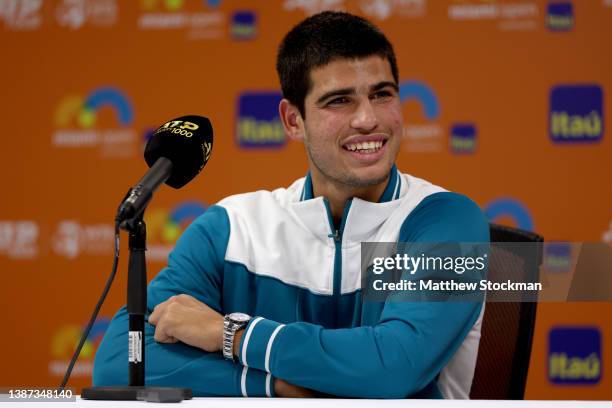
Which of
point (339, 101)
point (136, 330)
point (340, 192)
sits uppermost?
point (339, 101)

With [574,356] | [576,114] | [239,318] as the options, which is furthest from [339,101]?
[574,356]

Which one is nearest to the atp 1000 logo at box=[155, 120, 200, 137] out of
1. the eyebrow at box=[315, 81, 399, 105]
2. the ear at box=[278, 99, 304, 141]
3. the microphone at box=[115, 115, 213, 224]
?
the microphone at box=[115, 115, 213, 224]

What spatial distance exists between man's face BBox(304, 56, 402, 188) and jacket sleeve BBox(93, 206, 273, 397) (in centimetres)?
33

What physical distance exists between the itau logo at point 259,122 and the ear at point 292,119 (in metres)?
1.81

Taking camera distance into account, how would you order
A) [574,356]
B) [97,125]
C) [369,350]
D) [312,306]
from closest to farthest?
[369,350]
[312,306]
[574,356]
[97,125]

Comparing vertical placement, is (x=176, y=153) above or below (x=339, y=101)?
Result: below

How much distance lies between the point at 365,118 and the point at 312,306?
18.5 inches

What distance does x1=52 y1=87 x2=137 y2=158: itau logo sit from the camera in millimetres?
4211

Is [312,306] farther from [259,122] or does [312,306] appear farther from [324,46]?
[259,122]

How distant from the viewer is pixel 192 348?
1.77m

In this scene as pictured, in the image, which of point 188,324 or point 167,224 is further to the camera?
point 167,224

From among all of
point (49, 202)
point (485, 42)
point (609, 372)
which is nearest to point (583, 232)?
point (609, 372)

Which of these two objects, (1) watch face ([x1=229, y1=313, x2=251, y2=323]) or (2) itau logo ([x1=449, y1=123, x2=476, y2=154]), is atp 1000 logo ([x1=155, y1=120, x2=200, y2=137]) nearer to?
(1) watch face ([x1=229, y1=313, x2=251, y2=323])

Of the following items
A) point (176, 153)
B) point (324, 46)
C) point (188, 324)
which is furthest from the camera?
point (324, 46)
